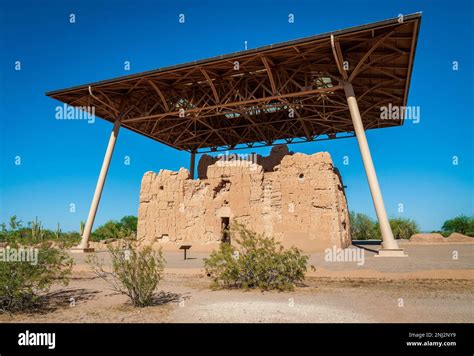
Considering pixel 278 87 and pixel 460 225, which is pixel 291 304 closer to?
pixel 278 87

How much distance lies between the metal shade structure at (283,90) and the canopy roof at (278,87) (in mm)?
53

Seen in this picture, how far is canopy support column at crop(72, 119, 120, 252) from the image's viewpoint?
68.9ft

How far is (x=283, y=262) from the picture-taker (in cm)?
862

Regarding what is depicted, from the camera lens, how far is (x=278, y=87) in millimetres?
19766

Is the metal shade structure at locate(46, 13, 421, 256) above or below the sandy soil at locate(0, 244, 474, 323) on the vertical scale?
above

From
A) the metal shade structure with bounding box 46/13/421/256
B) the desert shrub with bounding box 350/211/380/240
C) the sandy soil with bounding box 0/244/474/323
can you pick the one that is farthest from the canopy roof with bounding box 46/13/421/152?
the desert shrub with bounding box 350/211/380/240

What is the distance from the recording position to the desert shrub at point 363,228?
42787 mm

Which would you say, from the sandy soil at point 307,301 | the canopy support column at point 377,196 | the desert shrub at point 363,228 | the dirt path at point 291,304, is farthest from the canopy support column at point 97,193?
the desert shrub at point 363,228

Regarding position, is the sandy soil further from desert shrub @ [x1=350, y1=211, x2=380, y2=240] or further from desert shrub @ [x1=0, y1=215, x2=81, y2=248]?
desert shrub @ [x1=350, y1=211, x2=380, y2=240]

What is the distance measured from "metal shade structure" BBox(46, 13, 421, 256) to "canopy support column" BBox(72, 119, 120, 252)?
0.06 m

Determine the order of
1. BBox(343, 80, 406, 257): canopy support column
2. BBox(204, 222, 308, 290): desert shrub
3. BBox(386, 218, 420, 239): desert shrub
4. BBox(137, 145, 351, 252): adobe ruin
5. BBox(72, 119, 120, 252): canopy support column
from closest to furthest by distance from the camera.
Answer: BBox(204, 222, 308, 290): desert shrub < BBox(343, 80, 406, 257): canopy support column < BBox(137, 145, 351, 252): adobe ruin < BBox(72, 119, 120, 252): canopy support column < BBox(386, 218, 420, 239): desert shrub

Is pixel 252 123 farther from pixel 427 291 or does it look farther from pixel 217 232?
pixel 427 291

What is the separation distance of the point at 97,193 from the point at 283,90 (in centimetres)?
1355
